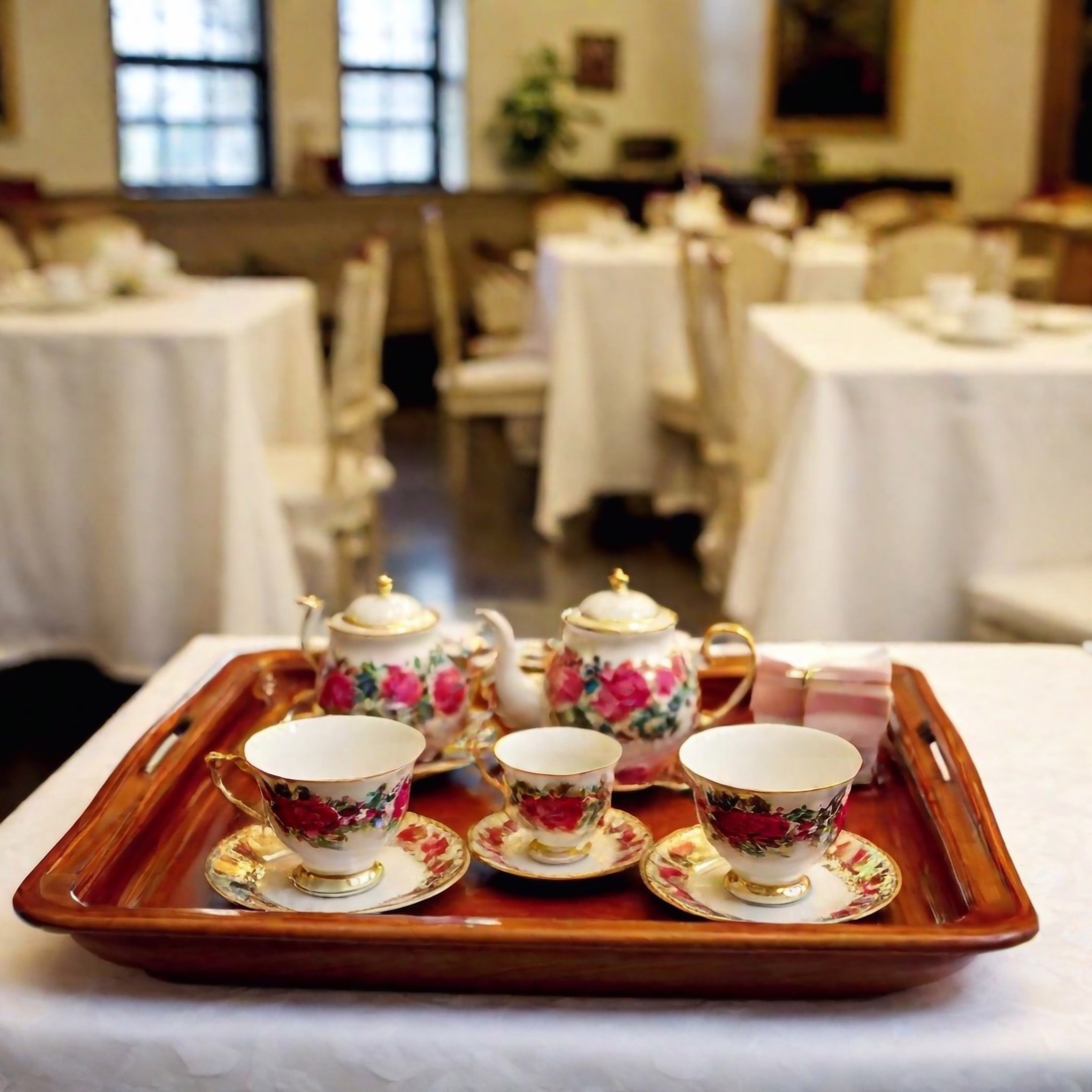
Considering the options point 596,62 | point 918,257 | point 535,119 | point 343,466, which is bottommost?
point 343,466

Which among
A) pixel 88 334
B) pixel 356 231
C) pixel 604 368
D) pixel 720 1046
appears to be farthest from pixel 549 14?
pixel 720 1046

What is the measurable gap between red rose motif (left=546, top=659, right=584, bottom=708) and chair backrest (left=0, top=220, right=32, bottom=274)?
459cm

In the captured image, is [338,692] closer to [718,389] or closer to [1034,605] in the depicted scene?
[1034,605]

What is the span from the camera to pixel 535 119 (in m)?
8.82

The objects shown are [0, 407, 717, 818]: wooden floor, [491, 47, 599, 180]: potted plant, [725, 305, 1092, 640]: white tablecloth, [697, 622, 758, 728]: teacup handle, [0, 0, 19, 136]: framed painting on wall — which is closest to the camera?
[697, 622, 758, 728]: teacup handle

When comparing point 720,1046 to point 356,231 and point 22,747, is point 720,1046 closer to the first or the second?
point 22,747

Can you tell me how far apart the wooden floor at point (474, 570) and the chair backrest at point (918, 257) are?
1.00 metres

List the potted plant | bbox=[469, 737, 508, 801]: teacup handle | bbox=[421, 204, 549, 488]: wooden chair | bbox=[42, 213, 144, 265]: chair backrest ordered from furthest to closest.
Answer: the potted plant, bbox=[42, 213, 144, 265]: chair backrest, bbox=[421, 204, 549, 488]: wooden chair, bbox=[469, 737, 508, 801]: teacup handle

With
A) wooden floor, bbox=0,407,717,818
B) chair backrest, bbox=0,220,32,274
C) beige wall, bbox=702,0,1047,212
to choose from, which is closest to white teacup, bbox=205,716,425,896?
wooden floor, bbox=0,407,717,818

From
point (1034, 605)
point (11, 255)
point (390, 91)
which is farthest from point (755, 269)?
point (390, 91)

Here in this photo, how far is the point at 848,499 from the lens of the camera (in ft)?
7.84

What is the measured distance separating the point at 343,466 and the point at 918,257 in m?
2.12

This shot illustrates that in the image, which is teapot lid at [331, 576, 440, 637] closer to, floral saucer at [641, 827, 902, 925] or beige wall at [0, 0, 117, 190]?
floral saucer at [641, 827, 902, 925]

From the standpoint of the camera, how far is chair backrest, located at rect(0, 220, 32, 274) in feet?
16.6
